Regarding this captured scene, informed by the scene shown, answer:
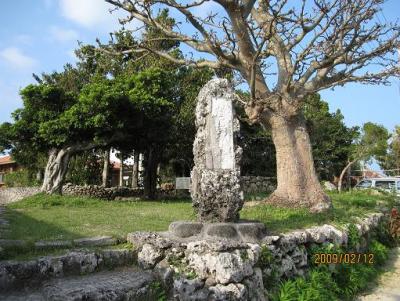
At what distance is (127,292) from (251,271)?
1.77m

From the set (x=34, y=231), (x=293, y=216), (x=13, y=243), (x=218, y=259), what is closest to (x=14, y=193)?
(x=34, y=231)

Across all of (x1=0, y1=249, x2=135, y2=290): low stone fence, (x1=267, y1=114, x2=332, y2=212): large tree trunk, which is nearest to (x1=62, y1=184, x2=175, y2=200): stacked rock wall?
(x1=267, y1=114, x2=332, y2=212): large tree trunk

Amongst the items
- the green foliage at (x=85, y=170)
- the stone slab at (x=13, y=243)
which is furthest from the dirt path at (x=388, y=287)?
the green foliage at (x=85, y=170)

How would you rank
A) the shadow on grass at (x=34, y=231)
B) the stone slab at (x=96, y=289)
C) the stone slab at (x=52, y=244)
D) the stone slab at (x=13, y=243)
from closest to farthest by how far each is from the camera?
1. the stone slab at (x=96, y=289)
2. the stone slab at (x=13, y=243)
3. the stone slab at (x=52, y=244)
4. the shadow on grass at (x=34, y=231)

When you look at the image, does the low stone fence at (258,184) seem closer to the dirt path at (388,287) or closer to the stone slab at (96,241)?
the dirt path at (388,287)

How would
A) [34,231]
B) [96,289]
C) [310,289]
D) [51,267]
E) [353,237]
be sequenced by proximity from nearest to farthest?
[96,289] → [51,267] → [310,289] → [34,231] → [353,237]

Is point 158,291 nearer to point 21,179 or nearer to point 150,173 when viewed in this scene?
point 150,173

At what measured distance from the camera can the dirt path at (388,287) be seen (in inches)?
313

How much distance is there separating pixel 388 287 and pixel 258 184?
15.8 meters

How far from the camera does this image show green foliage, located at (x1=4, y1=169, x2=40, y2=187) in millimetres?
30444

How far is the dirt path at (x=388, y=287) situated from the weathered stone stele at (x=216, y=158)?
339cm

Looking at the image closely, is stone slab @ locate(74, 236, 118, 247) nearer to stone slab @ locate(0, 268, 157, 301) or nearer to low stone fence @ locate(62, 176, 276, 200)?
stone slab @ locate(0, 268, 157, 301)

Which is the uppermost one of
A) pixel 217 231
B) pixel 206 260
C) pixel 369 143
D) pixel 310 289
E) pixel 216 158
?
pixel 369 143
